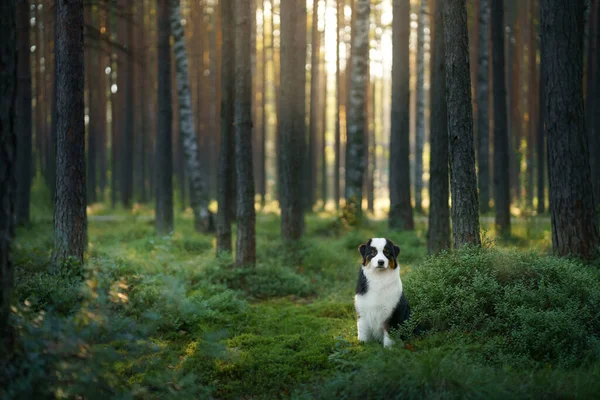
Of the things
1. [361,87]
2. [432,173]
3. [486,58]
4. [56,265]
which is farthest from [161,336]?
[486,58]

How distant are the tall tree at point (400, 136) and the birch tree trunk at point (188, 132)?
19.3 feet

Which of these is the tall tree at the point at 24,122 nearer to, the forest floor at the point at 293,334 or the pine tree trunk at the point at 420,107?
the forest floor at the point at 293,334

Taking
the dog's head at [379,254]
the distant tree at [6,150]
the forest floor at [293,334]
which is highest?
the distant tree at [6,150]

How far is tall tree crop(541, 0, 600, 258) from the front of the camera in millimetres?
11078

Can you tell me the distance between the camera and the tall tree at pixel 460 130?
9.57 metres

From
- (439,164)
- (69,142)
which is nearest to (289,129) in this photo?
(439,164)

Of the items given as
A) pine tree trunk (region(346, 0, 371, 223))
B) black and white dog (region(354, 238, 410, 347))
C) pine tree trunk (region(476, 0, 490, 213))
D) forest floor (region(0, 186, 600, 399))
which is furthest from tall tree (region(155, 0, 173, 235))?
black and white dog (region(354, 238, 410, 347))

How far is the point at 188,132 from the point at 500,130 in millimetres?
9693

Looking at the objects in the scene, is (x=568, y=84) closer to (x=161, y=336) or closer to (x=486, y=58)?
(x=161, y=336)

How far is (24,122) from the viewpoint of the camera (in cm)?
2127

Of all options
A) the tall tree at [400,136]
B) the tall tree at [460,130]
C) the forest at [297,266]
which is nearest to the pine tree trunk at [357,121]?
the forest at [297,266]

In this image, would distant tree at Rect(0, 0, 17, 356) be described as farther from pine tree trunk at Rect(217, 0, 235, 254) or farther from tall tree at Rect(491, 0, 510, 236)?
tall tree at Rect(491, 0, 510, 236)

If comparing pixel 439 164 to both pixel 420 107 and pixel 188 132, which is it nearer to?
pixel 188 132

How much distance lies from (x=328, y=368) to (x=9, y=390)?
12.2 feet
